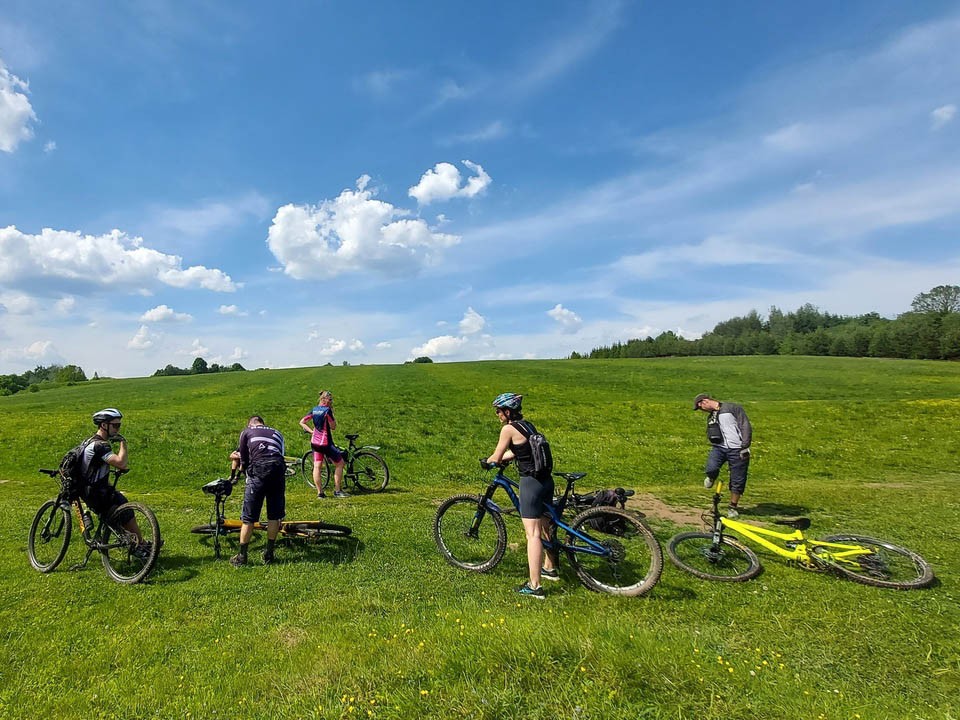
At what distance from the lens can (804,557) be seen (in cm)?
695

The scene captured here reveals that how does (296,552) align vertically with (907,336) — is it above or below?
below

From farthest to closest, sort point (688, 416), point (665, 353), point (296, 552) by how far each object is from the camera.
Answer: point (665, 353) < point (688, 416) < point (296, 552)

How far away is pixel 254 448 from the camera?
736 cm

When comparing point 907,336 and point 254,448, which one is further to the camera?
point 907,336

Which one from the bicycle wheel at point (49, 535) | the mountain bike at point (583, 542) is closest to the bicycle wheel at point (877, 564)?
the mountain bike at point (583, 542)

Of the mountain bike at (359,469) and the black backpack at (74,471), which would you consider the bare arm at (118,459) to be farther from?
the mountain bike at (359,469)

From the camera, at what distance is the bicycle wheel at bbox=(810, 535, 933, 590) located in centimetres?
641

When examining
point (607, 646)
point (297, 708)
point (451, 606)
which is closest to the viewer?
point (297, 708)

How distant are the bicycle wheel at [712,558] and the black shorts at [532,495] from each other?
247 cm

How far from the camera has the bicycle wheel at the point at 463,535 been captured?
23.7ft

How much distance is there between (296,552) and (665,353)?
416 feet

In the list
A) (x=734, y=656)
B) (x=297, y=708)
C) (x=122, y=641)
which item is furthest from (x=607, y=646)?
(x=122, y=641)

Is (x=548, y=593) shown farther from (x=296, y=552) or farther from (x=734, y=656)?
(x=296, y=552)

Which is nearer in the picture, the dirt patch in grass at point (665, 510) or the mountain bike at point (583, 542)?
the mountain bike at point (583, 542)
